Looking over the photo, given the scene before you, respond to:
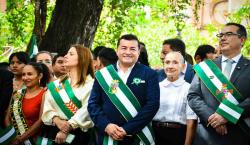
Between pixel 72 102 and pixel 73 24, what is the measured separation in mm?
4322

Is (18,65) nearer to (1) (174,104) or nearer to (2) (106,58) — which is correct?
(2) (106,58)

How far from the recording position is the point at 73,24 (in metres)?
9.98

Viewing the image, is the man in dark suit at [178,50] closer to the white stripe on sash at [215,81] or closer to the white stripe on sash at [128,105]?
the white stripe on sash at [215,81]

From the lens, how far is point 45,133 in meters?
6.15

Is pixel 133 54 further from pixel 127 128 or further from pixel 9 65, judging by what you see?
pixel 9 65

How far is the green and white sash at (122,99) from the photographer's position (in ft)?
17.8

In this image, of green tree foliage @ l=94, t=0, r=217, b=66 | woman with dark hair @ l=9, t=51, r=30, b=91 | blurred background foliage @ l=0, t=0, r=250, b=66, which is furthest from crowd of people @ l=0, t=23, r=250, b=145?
blurred background foliage @ l=0, t=0, r=250, b=66

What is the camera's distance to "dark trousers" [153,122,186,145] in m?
5.70

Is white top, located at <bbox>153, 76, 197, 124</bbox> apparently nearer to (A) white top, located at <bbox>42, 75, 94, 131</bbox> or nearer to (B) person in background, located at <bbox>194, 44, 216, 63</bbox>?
(A) white top, located at <bbox>42, 75, 94, 131</bbox>

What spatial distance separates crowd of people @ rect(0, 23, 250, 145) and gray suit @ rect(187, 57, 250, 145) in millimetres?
10

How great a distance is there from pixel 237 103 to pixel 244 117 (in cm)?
16

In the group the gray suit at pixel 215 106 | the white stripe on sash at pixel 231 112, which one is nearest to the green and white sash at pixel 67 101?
the gray suit at pixel 215 106

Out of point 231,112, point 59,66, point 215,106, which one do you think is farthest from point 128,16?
point 231,112

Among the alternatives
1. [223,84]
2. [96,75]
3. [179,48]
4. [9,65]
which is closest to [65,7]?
[9,65]
